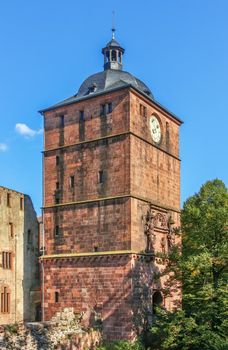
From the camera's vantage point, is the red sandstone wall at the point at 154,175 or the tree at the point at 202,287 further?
the red sandstone wall at the point at 154,175

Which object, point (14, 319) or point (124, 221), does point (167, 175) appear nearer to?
point (124, 221)

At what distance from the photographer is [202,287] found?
99.4 feet

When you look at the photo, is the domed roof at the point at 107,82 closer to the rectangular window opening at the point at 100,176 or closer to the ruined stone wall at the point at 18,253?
the rectangular window opening at the point at 100,176

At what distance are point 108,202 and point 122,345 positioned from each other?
9.23 m

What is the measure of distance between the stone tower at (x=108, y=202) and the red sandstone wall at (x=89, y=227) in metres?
0.07

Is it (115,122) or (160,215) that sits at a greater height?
(115,122)

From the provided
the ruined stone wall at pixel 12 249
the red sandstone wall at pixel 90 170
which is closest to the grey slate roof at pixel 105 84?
the red sandstone wall at pixel 90 170

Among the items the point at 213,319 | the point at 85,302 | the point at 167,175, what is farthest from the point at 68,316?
the point at 167,175

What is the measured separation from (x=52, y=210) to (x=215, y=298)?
13.5 m

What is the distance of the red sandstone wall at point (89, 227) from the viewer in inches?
1337

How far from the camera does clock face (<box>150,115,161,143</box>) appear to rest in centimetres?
3806

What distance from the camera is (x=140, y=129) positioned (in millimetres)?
36219

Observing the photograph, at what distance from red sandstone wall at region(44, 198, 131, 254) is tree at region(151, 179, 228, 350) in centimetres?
413

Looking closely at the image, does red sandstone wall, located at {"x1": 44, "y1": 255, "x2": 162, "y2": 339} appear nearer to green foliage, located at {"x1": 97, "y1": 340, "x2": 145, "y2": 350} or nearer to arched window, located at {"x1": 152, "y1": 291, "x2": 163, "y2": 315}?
green foliage, located at {"x1": 97, "y1": 340, "x2": 145, "y2": 350}
